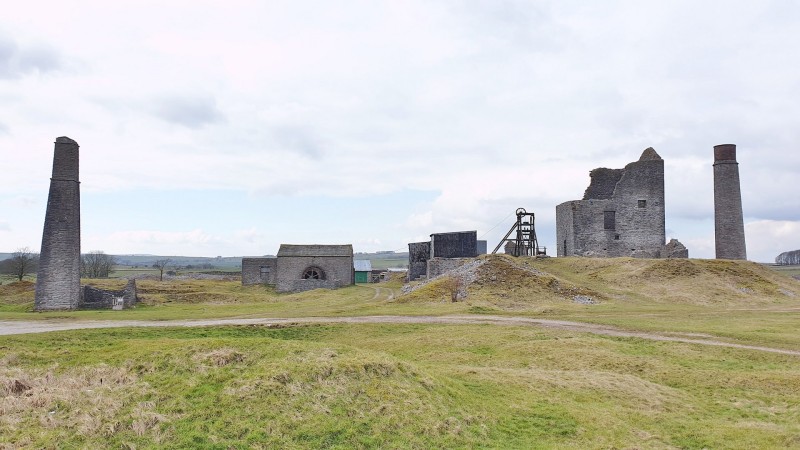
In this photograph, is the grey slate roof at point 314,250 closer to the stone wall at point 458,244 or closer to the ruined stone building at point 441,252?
the ruined stone building at point 441,252

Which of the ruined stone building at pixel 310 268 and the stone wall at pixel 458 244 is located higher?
the stone wall at pixel 458 244

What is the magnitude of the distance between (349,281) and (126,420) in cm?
5003

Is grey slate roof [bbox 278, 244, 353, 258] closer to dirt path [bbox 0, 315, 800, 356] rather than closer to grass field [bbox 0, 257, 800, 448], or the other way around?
dirt path [bbox 0, 315, 800, 356]

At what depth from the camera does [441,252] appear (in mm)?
54656

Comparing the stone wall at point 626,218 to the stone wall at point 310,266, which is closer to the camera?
the stone wall at point 626,218

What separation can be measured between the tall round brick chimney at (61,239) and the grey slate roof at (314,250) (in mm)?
23852

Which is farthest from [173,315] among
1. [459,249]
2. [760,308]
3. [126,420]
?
[760,308]

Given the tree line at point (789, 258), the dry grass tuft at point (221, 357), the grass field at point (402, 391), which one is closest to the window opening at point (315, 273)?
the grass field at point (402, 391)

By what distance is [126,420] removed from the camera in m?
9.83

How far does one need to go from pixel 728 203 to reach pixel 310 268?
40.1 m

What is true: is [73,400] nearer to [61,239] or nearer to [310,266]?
[61,239]

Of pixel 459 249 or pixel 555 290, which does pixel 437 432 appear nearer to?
pixel 555 290

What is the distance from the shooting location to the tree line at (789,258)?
137 m

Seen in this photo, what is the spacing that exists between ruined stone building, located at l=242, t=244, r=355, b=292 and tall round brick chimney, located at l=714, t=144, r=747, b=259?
3556 cm
